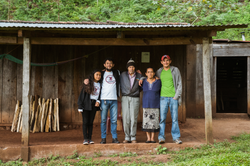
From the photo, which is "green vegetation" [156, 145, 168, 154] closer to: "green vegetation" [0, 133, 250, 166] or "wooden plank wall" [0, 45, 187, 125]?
"green vegetation" [0, 133, 250, 166]

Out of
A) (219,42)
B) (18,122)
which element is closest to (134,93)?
(18,122)

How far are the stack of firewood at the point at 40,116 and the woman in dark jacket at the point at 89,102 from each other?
6.61 feet

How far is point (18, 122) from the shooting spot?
647cm

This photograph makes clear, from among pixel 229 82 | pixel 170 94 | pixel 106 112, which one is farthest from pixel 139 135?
pixel 229 82

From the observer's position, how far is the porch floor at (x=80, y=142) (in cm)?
488

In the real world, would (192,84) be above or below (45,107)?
above

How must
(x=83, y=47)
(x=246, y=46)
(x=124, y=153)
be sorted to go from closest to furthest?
(x=124, y=153) → (x=83, y=47) → (x=246, y=46)

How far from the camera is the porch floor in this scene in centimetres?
488

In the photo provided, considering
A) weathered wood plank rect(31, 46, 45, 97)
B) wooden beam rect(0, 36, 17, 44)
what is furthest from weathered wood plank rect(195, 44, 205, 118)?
wooden beam rect(0, 36, 17, 44)

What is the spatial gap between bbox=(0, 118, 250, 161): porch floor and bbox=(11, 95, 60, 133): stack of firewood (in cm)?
26

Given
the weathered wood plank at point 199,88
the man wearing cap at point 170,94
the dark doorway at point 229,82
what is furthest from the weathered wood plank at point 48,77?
the dark doorway at point 229,82

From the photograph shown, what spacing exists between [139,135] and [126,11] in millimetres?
10381

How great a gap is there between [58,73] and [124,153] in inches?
127

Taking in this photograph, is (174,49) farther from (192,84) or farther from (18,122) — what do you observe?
(18,122)
